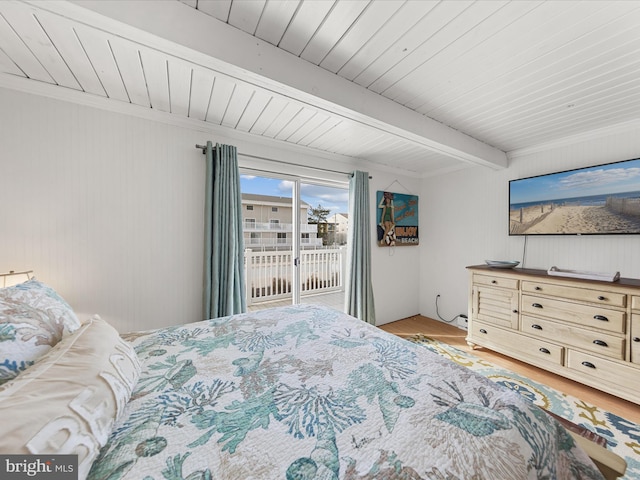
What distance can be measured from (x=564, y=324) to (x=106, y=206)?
4.16 meters

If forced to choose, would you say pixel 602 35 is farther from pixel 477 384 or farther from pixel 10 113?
pixel 10 113

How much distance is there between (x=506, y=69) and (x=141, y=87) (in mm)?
2543

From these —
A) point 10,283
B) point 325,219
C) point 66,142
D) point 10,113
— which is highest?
point 10,113

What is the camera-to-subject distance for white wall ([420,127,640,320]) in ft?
7.82

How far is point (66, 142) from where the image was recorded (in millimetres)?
1870

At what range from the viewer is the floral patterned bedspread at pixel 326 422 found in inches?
25.5

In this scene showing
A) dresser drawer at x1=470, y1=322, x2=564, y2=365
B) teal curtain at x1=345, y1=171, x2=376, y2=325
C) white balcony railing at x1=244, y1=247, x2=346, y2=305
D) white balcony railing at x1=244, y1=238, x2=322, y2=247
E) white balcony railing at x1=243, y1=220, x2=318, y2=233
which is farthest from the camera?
white balcony railing at x1=244, y1=247, x2=346, y2=305

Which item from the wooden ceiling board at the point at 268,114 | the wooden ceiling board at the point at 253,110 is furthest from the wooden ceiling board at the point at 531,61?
the wooden ceiling board at the point at 253,110

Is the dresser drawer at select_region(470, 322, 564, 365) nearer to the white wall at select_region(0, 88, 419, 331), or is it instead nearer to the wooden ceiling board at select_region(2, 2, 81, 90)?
the white wall at select_region(0, 88, 419, 331)

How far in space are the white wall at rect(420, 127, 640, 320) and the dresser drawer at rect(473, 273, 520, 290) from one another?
0.57m

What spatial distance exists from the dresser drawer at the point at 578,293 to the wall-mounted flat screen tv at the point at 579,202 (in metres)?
0.69

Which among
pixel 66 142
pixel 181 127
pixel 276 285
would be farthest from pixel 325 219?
pixel 66 142

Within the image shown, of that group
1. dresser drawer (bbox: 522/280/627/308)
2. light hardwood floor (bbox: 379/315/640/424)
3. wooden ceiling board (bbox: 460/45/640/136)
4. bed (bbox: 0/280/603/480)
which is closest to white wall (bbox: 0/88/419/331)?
bed (bbox: 0/280/603/480)

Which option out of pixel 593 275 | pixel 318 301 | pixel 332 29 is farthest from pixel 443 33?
pixel 318 301
